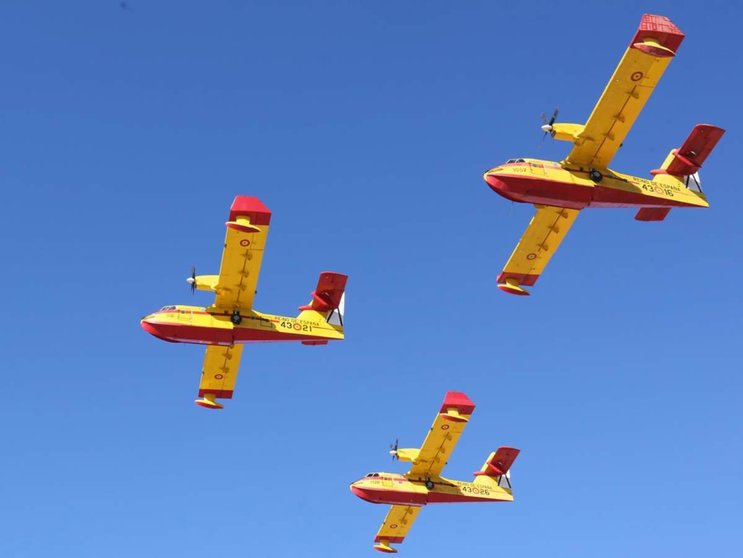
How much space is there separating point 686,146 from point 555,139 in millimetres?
10412

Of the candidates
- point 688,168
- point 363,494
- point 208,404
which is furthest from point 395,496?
point 688,168

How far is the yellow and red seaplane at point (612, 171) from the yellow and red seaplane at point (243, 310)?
44.8ft

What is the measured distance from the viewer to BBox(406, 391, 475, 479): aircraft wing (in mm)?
79312

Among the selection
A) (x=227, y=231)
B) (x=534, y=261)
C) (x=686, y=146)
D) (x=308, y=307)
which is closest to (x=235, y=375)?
(x=308, y=307)

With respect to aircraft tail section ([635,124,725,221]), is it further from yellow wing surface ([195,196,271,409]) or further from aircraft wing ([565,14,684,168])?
yellow wing surface ([195,196,271,409])

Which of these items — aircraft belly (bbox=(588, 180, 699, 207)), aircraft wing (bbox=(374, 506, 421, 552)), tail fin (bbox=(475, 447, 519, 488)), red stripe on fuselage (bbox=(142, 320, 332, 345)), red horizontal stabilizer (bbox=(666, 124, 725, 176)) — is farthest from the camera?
aircraft wing (bbox=(374, 506, 421, 552))

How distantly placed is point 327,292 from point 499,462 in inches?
944

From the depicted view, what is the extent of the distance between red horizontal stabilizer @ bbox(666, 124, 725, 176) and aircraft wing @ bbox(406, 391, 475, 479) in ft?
70.8

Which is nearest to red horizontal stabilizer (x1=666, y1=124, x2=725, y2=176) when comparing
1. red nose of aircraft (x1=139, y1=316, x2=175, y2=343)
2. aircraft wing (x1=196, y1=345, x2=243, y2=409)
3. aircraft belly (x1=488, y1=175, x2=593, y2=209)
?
aircraft belly (x1=488, y1=175, x2=593, y2=209)

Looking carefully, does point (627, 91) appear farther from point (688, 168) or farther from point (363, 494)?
point (363, 494)

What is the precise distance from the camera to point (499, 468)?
8875cm

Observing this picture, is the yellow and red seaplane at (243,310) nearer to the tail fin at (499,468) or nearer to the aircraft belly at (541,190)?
the aircraft belly at (541,190)

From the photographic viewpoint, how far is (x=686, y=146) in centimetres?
7106

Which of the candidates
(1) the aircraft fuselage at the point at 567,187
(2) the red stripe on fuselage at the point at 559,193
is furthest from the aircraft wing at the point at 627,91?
(2) the red stripe on fuselage at the point at 559,193
